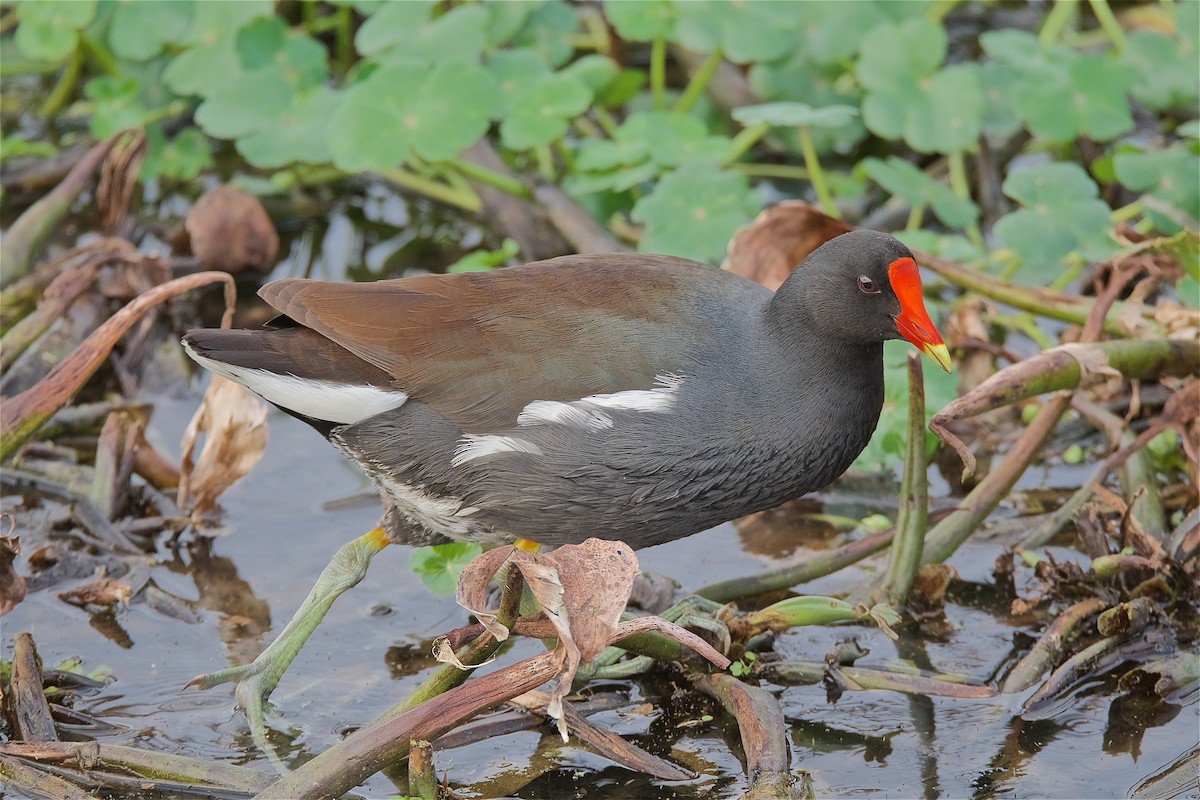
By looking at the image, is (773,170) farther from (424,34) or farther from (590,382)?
(590,382)

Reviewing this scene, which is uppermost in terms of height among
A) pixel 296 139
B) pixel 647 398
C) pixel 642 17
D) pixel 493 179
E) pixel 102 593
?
pixel 642 17

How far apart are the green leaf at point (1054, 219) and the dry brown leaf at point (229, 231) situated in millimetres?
2161

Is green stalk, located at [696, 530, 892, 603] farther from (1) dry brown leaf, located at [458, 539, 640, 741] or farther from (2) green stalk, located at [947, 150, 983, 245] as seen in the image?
(2) green stalk, located at [947, 150, 983, 245]

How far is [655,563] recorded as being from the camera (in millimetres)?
3328

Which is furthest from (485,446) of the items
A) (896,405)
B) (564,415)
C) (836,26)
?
(836,26)

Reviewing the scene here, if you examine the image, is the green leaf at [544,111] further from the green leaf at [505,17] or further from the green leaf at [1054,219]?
the green leaf at [1054,219]

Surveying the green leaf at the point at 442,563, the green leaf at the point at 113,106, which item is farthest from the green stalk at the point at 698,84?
the green leaf at the point at 442,563

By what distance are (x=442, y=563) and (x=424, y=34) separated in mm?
1961

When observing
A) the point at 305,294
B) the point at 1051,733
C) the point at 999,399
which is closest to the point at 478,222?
the point at 305,294

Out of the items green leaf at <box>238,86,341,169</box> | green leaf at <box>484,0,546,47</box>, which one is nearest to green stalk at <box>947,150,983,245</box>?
green leaf at <box>484,0,546,47</box>

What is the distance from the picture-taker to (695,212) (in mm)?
4035

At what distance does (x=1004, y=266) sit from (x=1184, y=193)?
532mm

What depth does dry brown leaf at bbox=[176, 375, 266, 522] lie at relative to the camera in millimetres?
3193

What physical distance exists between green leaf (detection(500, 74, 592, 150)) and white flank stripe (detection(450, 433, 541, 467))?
174 centimetres
